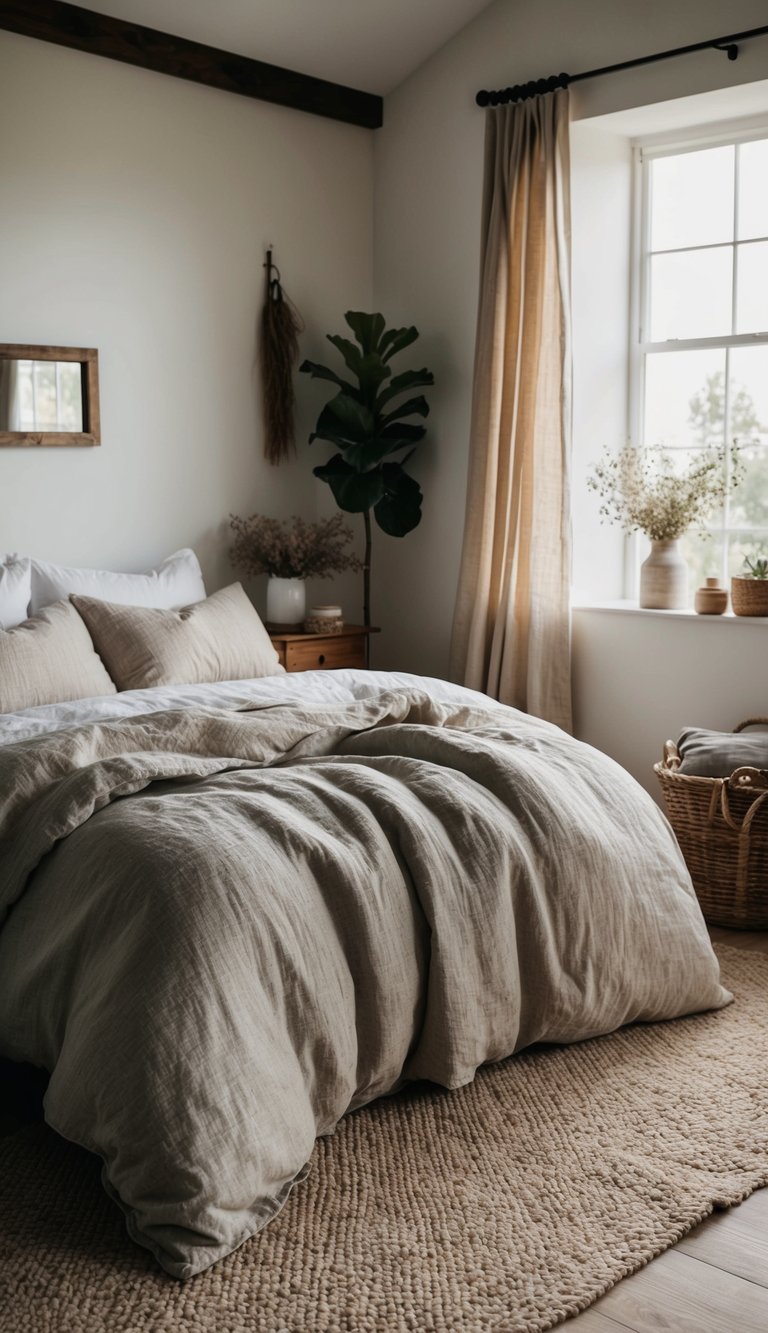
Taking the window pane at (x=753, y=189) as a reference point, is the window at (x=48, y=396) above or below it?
below

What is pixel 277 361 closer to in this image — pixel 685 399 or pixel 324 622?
pixel 324 622

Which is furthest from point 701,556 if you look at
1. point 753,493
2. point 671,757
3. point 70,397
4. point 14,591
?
point 14,591

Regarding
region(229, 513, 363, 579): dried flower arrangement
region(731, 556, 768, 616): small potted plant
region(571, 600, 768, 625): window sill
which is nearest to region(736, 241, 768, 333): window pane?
region(731, 556, 768, 616): small potted plant

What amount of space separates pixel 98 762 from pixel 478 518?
2.56m

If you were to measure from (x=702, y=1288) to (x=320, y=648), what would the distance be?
10.6ft

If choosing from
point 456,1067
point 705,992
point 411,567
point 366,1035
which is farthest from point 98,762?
point 411,567

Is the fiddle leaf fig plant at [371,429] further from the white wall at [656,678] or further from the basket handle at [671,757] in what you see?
the basket handle at [671,757]

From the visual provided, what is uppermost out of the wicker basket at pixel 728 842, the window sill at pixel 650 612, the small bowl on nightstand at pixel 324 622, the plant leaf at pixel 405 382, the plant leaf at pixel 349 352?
the plant leaf at pixel 349 352

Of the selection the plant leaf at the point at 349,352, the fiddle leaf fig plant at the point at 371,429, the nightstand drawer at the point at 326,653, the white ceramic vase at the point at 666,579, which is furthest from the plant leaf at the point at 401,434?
the white ceramic vase at the point at 666,579

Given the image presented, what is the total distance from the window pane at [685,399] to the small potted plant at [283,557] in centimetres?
129

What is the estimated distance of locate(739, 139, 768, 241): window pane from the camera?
475 cm

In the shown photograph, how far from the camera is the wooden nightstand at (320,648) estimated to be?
491 centimetres

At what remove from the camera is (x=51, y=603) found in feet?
13.8

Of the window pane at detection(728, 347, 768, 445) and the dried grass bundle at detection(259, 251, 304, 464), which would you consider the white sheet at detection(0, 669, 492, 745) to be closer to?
the dried grass bundle at detection(259, 251, 304, 464)
